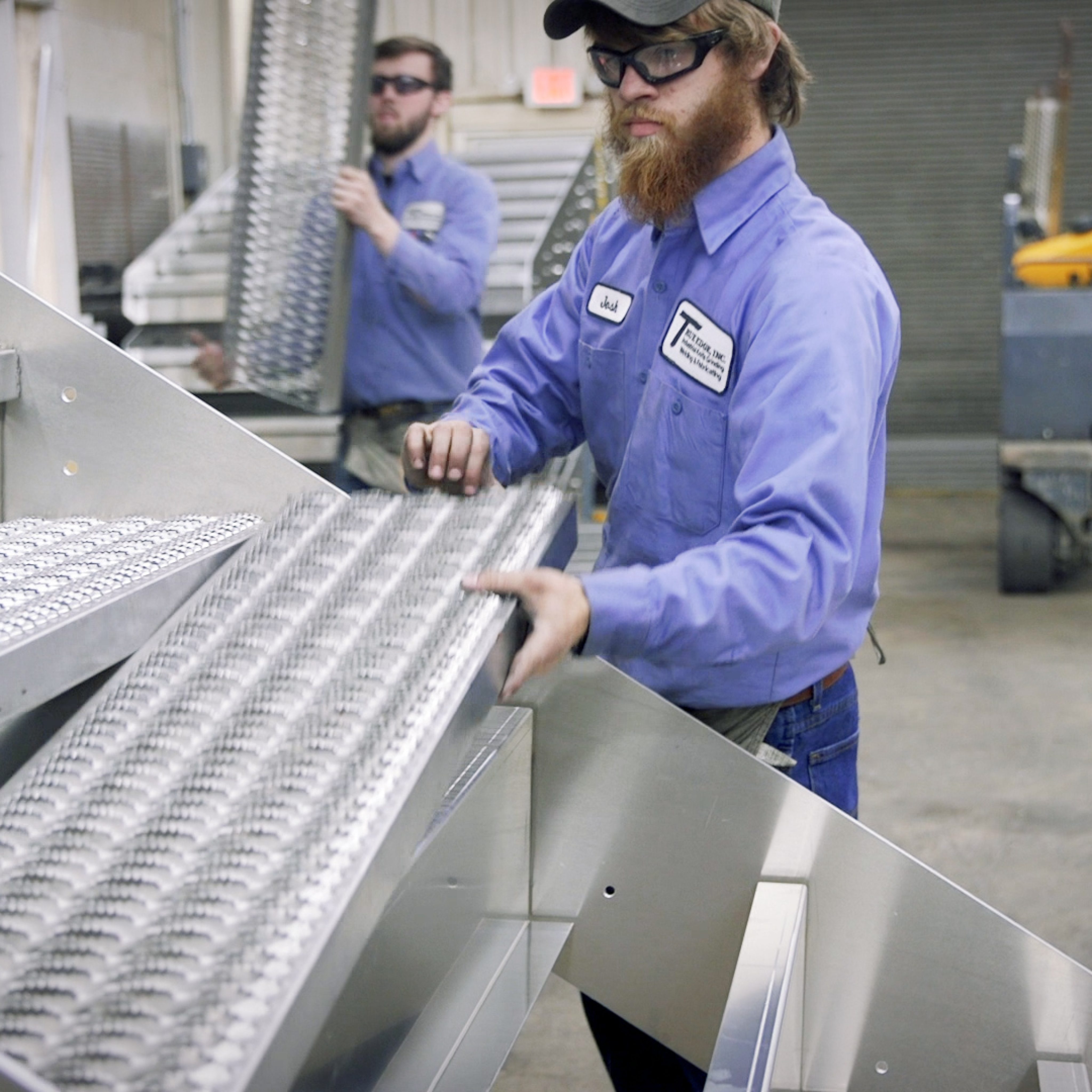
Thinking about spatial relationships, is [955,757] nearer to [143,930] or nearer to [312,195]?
[312,195]

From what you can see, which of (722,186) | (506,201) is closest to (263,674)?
(722,186)

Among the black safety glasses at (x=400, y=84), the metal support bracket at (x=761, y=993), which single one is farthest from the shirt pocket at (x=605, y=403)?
the black safety glasses at (x=400, y=84)

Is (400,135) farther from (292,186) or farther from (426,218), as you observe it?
(292,186)

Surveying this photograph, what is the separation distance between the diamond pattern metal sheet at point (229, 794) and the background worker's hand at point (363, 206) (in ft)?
6.59

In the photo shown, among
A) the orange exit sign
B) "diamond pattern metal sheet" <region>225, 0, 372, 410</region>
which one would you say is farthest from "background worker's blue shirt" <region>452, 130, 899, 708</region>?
the orange exit sign

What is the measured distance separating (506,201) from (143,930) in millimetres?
4598

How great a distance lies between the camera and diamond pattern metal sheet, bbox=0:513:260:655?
1123mm

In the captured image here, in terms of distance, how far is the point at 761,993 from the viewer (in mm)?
1256

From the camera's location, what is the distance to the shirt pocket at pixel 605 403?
166 cm

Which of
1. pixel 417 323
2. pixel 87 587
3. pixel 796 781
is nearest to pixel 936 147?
pixel 417 323

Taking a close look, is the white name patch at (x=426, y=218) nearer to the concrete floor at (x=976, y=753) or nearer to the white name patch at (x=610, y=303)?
the concrete floor at (x=976, y=753)

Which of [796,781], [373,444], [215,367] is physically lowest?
[373,444]

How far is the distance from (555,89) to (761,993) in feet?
18.0

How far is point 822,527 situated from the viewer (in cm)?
127
